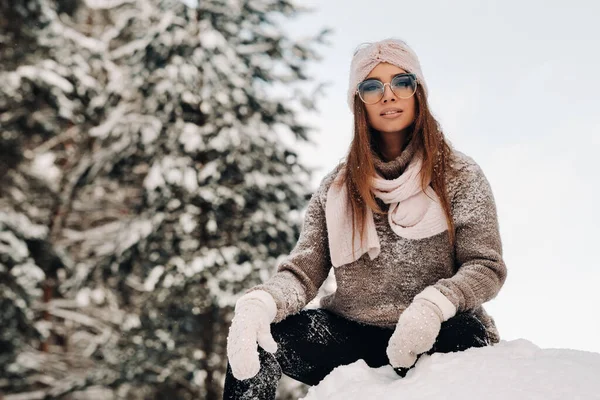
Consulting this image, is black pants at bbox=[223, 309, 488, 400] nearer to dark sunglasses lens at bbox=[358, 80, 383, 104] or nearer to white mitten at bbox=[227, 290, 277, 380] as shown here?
white mitten at bbox=[227, 290, 277, 380]

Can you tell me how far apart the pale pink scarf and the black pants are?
0.26 m

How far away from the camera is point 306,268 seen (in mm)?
2234

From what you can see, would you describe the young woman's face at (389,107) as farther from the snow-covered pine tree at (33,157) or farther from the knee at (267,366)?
the snow-covered pine tree at (33,157)

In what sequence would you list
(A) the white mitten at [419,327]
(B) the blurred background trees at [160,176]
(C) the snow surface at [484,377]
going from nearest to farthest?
(C) the snow surface at [484,377]
(A) the white mitten at [419,327]
(B) the blurred background trees at [160,176]

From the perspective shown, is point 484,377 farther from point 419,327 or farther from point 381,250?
point 381,250

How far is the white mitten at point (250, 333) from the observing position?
68.0 inches

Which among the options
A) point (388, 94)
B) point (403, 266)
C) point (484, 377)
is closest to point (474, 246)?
point (403, 266)

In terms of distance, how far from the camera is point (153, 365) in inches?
271

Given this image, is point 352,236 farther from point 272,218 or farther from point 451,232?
point 272,218

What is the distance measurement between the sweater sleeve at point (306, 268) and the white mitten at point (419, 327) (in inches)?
16.1

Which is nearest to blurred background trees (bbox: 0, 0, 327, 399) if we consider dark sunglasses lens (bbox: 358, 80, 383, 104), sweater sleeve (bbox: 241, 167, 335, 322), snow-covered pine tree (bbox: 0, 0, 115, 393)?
snow-covered pine tree (bbox: 0, 0, 115, 393)

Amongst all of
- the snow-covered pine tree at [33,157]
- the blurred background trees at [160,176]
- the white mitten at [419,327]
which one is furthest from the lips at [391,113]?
the snow-covered pine tree at [33,157]

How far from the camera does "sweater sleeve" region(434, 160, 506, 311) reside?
6.01 feet

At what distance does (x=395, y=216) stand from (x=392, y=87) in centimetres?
49
